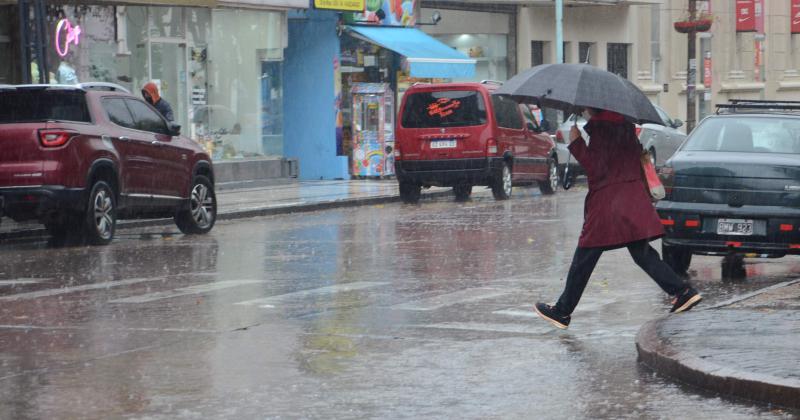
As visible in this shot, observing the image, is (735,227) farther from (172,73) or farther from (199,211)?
(172,73)

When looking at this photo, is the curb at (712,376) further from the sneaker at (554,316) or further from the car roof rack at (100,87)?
the car roof rack at (100,87)

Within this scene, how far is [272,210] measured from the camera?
76.7ft

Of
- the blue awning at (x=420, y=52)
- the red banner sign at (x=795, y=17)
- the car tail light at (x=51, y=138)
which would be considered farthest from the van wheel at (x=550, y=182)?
the red banner sign at (x=795, y=17)

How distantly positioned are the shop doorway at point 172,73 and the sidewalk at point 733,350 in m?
18.3

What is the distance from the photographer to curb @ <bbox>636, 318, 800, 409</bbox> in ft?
Answer: 24.2

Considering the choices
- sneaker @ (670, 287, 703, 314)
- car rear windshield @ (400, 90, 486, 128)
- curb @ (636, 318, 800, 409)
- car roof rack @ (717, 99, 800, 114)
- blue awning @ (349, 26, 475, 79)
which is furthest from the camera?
blue awning @ (349, 26, 475, 79)

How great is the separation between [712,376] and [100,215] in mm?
10802

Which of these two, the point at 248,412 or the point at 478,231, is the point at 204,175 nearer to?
the point at 478,231

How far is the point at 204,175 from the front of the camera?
19.9 metres

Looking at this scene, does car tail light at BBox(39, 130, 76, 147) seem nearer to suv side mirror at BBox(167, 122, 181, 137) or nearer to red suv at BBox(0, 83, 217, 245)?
red suv at BBox(0, 83, 217, 245)

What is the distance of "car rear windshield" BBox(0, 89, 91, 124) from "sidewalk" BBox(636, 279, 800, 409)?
903cm

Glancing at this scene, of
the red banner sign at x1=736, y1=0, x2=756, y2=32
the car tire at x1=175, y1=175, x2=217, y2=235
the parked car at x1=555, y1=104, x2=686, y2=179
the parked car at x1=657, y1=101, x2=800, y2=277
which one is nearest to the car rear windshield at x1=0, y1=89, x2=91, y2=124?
the car tire at x1=175, y1=175, x2=217, y2=235

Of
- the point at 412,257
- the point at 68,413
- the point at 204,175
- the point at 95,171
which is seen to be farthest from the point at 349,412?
the point at 204,175

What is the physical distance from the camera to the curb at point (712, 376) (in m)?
7.38
